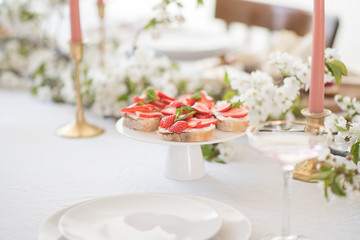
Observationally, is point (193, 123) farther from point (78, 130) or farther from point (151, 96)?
point (78, 130)

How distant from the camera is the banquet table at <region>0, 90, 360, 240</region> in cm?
100

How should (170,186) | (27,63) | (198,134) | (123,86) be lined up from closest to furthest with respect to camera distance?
1. (198,134)
2. (170,186)
3. (123,86)
4. (27,63)

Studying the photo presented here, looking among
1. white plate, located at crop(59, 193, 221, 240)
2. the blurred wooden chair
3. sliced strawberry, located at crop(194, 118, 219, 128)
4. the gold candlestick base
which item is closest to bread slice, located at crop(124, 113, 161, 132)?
sliced strawberry, located at crop(194, 118, 219, 128)

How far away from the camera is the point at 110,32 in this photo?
2.49 m

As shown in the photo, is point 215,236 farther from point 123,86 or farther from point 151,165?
point 123,86

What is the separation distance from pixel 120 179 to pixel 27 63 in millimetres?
1259

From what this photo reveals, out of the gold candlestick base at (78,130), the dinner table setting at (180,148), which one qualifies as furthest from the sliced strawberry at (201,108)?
the gold candlestick base at (78,130)

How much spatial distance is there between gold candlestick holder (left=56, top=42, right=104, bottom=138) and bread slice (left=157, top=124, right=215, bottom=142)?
0.54 m

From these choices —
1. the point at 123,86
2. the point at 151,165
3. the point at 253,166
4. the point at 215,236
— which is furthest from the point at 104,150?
the point at 215,236

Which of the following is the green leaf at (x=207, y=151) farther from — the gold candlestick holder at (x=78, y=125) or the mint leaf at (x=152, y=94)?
the gold candlestick holder at (x=78, y=125)


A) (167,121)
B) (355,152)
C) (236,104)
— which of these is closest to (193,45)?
(236,104)

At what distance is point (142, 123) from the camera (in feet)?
3.75

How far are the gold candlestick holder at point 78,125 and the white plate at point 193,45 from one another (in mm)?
502

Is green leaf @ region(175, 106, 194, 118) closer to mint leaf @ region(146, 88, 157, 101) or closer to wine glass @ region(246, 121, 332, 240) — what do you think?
mint leaf @ region(146, 88, 157, 101)
